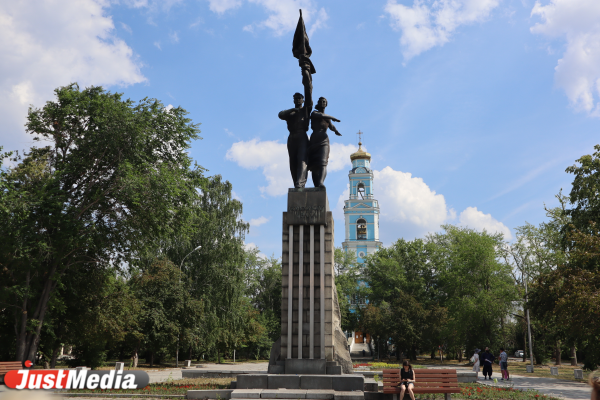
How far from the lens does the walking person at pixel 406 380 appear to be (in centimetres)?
962

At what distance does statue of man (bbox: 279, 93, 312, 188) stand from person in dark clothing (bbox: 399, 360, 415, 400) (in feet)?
19.9

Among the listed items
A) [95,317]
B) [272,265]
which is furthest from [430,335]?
[95,317]

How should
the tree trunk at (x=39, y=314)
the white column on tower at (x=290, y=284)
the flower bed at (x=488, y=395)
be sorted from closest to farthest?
the flower bed at (x=488, y=395), the white column on tower at (x=290, y=284), the tree trunk at (x=39, y=314)

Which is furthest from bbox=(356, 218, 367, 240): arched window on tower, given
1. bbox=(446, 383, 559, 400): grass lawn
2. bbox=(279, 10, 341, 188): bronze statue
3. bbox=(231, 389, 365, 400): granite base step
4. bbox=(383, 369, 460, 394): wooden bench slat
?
bbox=(231, 389, 365, 400): granite base step

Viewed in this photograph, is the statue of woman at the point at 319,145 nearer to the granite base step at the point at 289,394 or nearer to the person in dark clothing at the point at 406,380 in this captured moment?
the person in dark clothing at the point at 406,380

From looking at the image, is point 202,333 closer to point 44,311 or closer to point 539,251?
point 44,311

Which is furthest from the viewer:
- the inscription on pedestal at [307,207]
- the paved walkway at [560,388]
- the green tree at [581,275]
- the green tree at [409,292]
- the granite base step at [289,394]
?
the green tree at [409,292]

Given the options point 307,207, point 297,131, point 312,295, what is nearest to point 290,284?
point 312,295

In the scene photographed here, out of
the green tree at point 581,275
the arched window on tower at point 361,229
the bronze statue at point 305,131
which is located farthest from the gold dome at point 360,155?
the bronze statue at point 305,131

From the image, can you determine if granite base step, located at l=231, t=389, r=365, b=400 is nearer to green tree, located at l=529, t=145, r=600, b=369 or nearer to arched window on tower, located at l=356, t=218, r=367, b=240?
green tree, located at l=529, t=145, r=600, b=369

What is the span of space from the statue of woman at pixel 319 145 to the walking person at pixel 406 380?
565 centimetres

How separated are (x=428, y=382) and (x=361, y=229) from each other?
55.3 m

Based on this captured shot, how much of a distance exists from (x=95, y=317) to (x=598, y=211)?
2425 centimetres

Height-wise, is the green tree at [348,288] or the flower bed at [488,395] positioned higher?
the green tree at [348,288]
